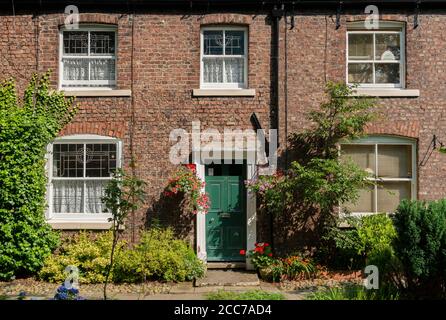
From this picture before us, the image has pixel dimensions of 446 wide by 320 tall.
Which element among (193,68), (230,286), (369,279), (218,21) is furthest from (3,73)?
(369,279)

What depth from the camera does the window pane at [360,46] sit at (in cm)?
1117

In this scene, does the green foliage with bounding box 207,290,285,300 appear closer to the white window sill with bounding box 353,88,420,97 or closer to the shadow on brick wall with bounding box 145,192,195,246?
the shadow on brick wall with bounding box 145,192,195,246

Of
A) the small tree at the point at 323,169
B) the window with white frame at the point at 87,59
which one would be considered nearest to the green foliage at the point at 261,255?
the small tree at the point at 323,169

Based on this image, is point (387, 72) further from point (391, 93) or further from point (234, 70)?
point (234, 70)

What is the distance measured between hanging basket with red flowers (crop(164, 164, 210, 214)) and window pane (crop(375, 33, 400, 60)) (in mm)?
5374

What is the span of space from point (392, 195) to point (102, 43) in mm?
8026

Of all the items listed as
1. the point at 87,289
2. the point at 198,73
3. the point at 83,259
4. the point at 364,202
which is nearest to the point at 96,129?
the point at 198,73

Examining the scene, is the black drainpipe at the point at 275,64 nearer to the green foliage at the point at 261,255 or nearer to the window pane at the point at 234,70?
the window pane at the point at 234,70

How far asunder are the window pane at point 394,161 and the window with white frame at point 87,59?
6.80m

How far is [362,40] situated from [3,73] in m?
8.80

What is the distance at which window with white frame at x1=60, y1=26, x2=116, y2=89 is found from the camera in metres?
11.1

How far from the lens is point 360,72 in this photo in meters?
11.2

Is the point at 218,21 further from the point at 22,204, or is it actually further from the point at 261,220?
the point at 22,204
